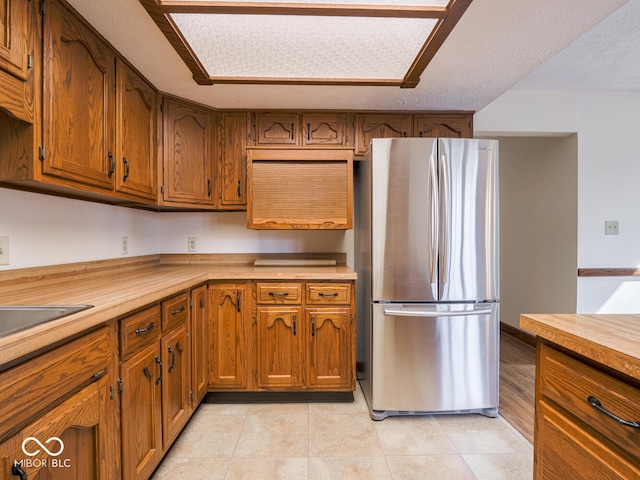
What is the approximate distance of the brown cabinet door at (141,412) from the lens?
3.88 feet

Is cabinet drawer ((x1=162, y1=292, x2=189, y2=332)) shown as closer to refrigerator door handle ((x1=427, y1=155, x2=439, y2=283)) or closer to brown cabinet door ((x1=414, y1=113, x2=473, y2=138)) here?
refrigerator door handle ((x1=427, y1=155, x2=439, y2=283))

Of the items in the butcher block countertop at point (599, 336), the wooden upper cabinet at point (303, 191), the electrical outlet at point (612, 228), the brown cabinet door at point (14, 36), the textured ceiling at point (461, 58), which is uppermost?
the textured ceiling at point (461, 58)

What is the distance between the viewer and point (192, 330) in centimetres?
185

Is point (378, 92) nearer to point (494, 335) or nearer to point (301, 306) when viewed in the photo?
point (301, 306)

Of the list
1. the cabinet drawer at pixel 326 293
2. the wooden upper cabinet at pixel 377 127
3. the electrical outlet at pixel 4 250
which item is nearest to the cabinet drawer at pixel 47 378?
the electrical outlet at pixel 4 250

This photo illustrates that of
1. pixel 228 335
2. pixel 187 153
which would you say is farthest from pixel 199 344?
pixel 187 153

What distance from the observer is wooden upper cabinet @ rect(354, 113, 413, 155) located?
2.38 metres

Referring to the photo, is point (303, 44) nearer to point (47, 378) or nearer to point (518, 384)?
point (47, 378)

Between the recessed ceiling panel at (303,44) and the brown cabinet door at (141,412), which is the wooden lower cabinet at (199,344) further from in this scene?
the recessed ceiling panel at (303,44)

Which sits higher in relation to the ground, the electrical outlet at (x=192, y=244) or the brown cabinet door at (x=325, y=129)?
the brown cabinet door at (x=325, y=129)

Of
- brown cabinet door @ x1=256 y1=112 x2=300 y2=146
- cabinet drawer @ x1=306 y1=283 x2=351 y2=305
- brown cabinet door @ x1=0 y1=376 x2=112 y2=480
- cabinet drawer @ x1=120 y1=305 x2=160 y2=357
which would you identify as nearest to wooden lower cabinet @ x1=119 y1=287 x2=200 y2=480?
cabinet drawer @ x1=120 y1=305 x2=160 y2=357

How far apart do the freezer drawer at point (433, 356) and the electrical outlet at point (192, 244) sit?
5.31 feet

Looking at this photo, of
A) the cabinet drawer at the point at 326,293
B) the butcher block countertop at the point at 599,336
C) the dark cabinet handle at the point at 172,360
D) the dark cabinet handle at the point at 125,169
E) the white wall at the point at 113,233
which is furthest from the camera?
the cabinet drawer at the point at 326,293

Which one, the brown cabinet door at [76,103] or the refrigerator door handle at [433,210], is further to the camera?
the refrigerator door handle at [433,210]
